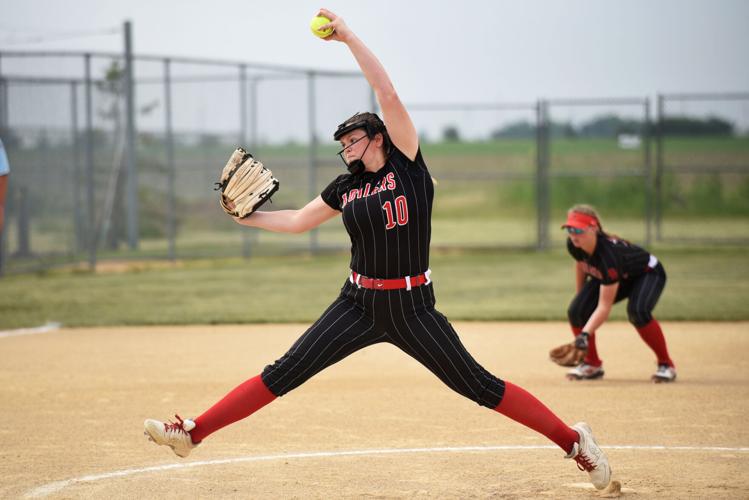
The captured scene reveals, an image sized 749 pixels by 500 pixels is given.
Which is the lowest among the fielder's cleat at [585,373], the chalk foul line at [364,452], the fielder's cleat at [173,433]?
the fielder's cleat at [585,373]

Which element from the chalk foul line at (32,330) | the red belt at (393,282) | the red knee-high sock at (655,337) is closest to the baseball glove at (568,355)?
the red knee-high sock at (655,337)

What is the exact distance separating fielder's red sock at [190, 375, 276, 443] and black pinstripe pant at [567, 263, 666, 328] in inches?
157

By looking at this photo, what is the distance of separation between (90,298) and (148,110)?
587 centimetres

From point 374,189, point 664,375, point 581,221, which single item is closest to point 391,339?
point 374,189

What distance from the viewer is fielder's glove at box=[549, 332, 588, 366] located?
7785 mm

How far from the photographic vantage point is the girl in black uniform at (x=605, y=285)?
26.9ft

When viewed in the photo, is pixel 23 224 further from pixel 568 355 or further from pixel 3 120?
pixel 568 355

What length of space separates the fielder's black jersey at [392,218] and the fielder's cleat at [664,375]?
396 cm

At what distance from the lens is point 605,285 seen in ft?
27.2

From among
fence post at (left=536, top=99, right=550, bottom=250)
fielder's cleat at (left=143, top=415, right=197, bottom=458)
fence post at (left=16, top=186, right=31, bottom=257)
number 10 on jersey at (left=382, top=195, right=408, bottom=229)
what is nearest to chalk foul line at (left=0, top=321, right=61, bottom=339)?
fence post at (left=16, top=186, right=31, bottom=257)

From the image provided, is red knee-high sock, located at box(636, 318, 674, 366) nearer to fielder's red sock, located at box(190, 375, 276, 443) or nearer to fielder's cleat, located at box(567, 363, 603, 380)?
fielder's cleat, located at box(567, 363, 603, 380)

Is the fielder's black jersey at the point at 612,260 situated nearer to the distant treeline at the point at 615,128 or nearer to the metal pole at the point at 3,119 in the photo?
the metal pole at the point at 3,119

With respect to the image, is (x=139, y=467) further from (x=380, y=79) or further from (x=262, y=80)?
(x=262, y=80)

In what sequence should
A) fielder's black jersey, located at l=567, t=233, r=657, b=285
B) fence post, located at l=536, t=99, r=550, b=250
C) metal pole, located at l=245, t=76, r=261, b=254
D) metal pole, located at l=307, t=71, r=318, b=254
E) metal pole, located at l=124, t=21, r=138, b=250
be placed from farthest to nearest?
fence post, located at l=536, t=99, r=550, b=250, metal pole, located at l=307, t=71, r=318, b=254, metal pole, located at l=245, t=76, r=261, b=254, metal pole, located at l=124, t=21, r=138, b=250, fielder's black jersey, located at l=567, t=233, r=657, b=285
